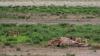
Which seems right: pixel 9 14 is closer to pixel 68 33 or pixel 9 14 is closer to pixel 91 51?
pixel 68 33

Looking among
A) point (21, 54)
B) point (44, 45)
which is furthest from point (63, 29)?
point (21, 54)

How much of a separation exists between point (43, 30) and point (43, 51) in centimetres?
651

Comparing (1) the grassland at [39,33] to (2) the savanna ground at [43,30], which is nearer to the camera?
(2) the savanna ground at [43,30]

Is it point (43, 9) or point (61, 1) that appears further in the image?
→ point (61, 1)

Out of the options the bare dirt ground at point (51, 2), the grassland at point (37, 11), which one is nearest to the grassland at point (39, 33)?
the grassland at point (37, 11)

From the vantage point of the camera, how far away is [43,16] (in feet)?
138

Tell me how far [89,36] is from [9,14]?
51.7ft

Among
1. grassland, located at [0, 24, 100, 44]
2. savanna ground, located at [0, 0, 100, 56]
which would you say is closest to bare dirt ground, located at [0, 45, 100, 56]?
savanna ground, located at [0, 0, 100, 56]

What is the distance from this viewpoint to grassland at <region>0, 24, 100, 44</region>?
26891 millimetres

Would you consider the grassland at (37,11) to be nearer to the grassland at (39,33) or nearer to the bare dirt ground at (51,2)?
the bare dirt ground at (51,2)

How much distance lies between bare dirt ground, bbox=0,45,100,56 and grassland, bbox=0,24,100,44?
1.70 meters

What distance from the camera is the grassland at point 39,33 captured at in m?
26.9

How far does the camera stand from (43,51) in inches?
934

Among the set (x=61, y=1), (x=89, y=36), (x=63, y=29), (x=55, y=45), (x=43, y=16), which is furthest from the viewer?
(x=61, y=1)
